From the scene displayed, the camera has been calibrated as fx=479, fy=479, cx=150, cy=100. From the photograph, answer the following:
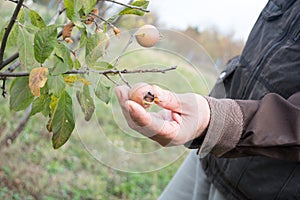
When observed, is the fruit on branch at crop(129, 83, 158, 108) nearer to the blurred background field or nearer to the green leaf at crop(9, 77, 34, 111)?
the blurred background field

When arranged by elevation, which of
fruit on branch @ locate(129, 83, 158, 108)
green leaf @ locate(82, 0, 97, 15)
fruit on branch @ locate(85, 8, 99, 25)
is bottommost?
fruit on branch @ locate(129, 83, 158, 108)

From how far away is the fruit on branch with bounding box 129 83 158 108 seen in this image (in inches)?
32.3

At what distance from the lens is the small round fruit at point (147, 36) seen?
93 centimetres

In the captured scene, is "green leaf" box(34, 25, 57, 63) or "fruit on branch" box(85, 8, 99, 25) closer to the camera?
"green leaf" box(34, 25, 57, 63)

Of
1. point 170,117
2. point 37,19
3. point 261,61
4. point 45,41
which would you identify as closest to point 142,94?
point 170,117

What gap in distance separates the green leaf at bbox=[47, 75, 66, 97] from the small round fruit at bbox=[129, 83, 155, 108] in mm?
152

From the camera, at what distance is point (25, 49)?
905 millimetres

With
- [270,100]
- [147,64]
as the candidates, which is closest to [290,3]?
[270,100]

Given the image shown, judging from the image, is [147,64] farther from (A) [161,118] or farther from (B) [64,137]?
(B) [64,137]

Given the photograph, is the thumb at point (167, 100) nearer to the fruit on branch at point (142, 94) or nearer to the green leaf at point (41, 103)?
the fruit on branch at point (142, 94)

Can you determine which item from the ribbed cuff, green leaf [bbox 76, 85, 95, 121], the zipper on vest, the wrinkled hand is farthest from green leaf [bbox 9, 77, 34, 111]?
the zipper on vest

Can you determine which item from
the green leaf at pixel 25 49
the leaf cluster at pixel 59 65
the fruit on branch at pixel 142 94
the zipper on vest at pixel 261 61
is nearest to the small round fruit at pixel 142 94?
the fruit on branch at pixel 142 94

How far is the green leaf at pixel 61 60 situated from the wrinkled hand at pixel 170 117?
122 millimetres

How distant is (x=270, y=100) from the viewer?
0.99 meters
